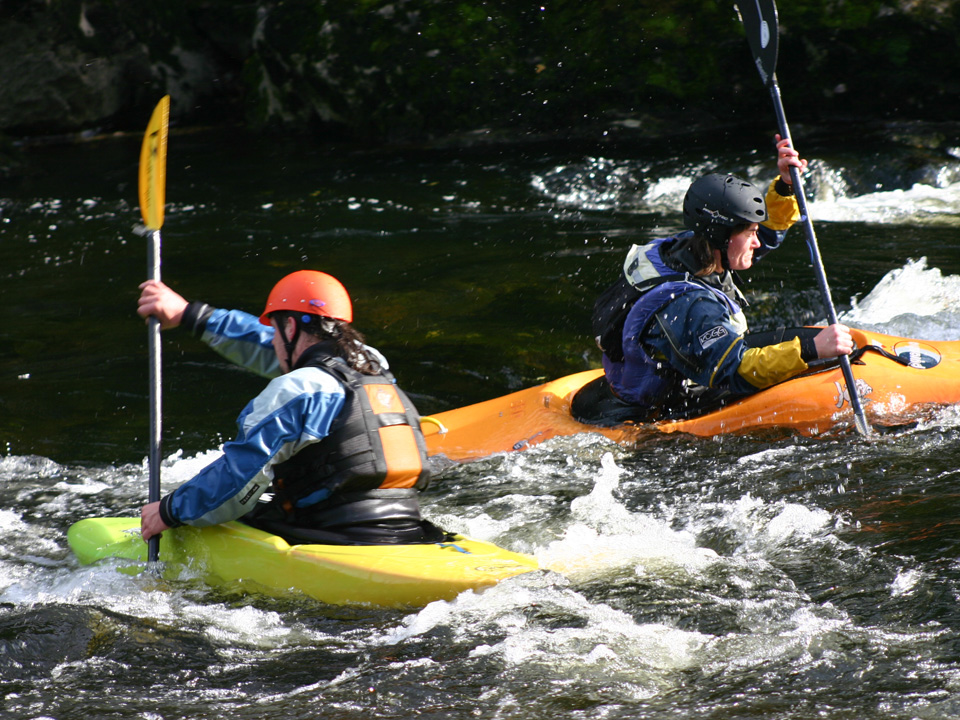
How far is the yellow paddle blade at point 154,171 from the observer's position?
14.1ft

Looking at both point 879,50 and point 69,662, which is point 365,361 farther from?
point 879,50

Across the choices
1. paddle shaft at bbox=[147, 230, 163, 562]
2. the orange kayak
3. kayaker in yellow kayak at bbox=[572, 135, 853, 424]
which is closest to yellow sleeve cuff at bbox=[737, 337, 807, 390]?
kayaker in yellow kayak at bbox=[572, 135, 853, 424]

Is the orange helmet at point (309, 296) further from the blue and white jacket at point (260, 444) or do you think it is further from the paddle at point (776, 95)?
the paddle at point (776, 95)

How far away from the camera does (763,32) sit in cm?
546

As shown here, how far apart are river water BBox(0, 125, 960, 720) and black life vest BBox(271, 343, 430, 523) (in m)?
0.38

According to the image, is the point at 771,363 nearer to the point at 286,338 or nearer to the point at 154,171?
the point at 286,338

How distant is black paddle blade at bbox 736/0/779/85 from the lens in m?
5.36

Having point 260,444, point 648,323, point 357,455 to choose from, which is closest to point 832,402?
point 648,323

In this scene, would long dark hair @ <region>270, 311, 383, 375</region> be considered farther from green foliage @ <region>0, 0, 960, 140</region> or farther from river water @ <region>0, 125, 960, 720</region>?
green foliage @ <region>0, 0, 960, 140</region>

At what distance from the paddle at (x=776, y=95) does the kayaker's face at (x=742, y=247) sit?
1.00ft

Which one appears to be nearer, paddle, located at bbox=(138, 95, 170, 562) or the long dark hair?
the long dark hair

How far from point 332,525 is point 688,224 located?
216 cm

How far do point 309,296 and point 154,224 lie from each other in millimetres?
1193

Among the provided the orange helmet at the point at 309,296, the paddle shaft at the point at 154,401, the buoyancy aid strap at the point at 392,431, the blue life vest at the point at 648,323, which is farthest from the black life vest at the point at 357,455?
the blue life vest at the point at 648,323
